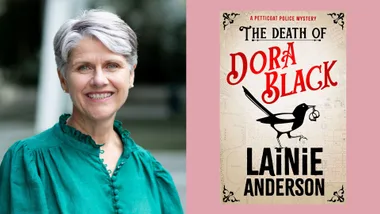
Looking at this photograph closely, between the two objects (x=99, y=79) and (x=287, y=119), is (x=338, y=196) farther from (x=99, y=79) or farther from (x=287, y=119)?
(x=99, y=79)

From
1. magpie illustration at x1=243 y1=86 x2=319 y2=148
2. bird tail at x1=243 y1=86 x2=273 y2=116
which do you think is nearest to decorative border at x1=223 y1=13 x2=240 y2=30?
bird tail at x1=243 y1=86 x2=273 y2=116

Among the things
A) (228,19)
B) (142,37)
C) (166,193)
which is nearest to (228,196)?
(228,19)

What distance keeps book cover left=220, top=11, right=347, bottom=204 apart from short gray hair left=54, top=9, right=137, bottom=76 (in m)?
1.45

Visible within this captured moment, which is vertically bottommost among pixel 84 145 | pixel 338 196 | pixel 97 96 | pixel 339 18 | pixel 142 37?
pixel 338 196

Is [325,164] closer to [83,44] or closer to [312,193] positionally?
[312,193]

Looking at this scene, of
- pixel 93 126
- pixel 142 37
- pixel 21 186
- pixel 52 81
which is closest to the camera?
pixel 21 186

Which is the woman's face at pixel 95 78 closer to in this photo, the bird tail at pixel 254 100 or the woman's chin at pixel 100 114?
the woman's chin at pixel 100 114

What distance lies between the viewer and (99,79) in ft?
5.56

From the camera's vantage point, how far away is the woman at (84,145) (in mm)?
1686

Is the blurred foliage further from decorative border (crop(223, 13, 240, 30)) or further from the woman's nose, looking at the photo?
the woman's nose

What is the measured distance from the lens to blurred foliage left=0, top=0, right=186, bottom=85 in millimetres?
17500

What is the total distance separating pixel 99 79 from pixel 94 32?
12cm

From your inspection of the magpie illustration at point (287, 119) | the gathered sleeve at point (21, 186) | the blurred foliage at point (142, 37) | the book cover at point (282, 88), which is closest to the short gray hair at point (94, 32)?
the gathered sleeve at point (21, 186)

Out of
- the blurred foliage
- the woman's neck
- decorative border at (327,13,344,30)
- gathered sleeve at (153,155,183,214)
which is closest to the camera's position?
the woman's neck
